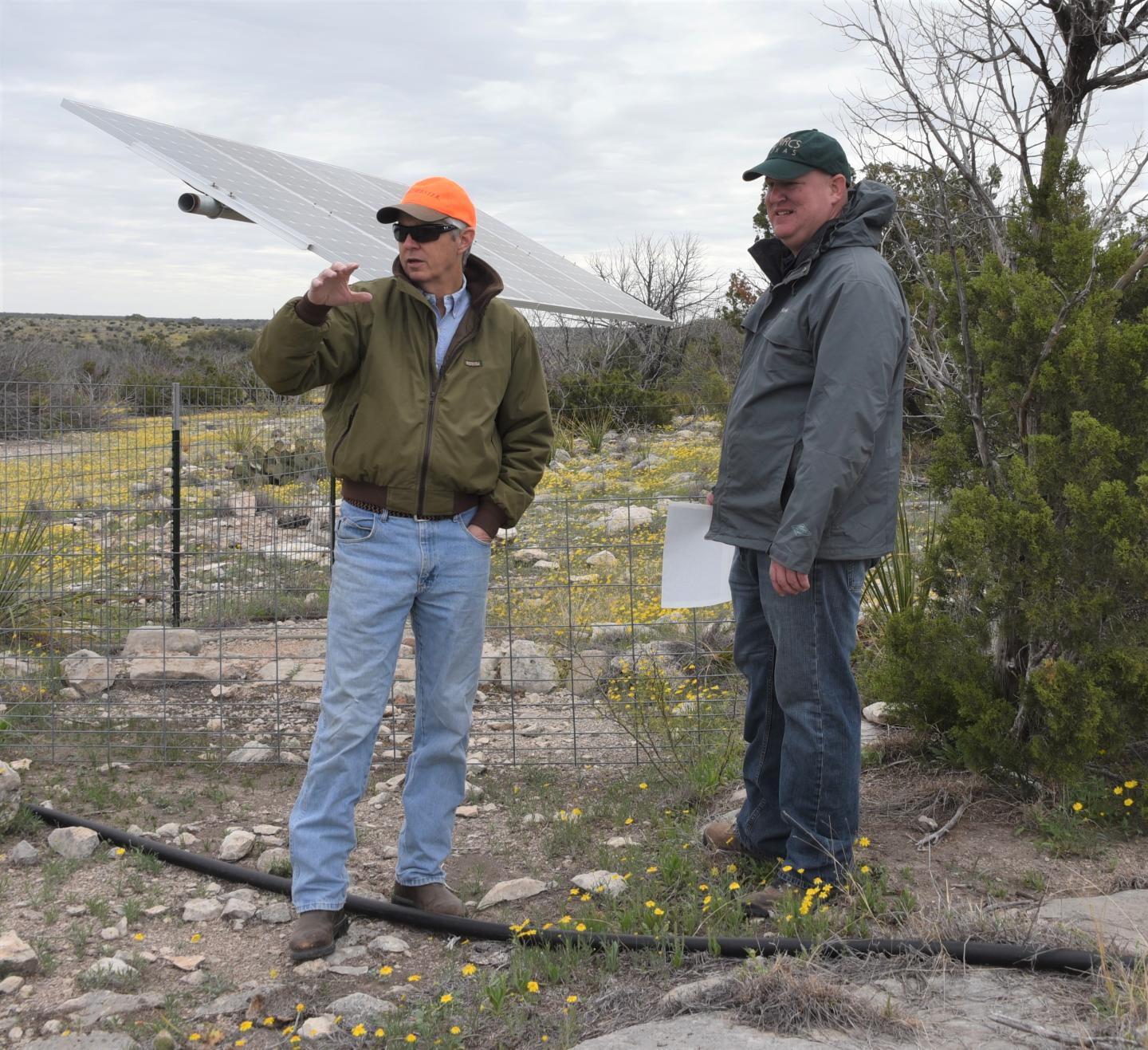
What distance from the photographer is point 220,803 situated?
14.6 ft

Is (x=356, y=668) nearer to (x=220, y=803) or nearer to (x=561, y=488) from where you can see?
(x=220, y=803)

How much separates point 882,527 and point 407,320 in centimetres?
148

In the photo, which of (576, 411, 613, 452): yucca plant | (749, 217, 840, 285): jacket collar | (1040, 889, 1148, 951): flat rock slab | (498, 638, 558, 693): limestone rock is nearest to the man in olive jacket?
(749, 217, 840, 285): jacket collar

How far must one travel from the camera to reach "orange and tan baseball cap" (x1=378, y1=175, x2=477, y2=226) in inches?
127

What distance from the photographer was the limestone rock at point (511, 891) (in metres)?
3.64

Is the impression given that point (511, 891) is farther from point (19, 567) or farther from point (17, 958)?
point (19, 567)

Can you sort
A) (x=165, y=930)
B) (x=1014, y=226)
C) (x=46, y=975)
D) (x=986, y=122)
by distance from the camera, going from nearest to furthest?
(x=46, y=975) < (x=165, y=930) < (x=1014, y=226) < (x=986, y=122)

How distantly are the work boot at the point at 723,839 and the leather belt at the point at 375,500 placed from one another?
4.49 feet

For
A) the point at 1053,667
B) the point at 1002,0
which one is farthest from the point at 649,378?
the point at 1053,667

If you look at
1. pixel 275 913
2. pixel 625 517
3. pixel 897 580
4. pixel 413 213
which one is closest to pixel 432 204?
pixel 413 213

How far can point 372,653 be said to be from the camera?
3301mm

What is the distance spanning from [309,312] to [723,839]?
209 cm

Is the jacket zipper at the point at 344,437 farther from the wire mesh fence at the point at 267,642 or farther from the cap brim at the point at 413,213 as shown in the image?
the wire mesh fence at the point at 267,642

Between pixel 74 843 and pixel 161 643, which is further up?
pixel 161 643
